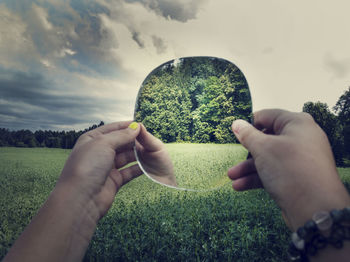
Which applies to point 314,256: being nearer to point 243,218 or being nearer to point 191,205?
point 243,218

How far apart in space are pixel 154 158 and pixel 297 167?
3.33ft

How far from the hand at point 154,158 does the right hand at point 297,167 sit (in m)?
0.58

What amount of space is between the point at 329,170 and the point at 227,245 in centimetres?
266

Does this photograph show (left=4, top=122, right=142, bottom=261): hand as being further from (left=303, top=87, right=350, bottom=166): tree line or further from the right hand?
(left=303, top=87, right=350, bottom=166): tree line

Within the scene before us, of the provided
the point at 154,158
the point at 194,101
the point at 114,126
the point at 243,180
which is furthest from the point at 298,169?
the point at 114,126

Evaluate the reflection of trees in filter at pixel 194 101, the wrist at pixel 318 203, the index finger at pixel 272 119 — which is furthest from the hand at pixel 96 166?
the wrist at pixel 318 203

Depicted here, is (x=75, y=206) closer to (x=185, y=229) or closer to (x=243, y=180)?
(x=243, y=180)

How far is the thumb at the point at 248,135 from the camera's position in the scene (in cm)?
152

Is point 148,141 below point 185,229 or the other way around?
the other way around

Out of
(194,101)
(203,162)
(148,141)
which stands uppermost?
(194,101)

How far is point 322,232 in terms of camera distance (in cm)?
109

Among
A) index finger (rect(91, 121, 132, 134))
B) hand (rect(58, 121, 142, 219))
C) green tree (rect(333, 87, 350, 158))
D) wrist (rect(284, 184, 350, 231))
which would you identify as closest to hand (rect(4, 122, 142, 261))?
hand (rect(58, 121, 142, 219))

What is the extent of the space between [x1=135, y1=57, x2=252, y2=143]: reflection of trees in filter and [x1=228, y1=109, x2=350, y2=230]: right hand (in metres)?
0.24

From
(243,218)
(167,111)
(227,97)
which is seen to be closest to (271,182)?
(227,97)
